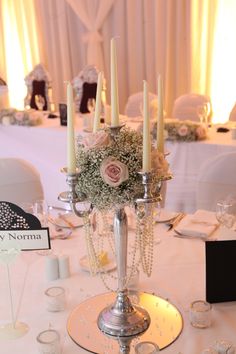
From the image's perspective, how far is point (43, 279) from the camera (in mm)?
1737

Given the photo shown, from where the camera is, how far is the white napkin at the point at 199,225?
2.02 metres

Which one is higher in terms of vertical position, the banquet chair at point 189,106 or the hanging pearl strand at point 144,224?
the hanging pearl strand at point 144,224

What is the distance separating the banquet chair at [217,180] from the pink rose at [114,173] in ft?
4.71

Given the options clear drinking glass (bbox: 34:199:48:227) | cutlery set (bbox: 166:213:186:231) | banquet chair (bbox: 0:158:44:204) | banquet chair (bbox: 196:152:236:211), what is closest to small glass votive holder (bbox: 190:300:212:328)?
cutlery set (bbox: 166:213:186:231)

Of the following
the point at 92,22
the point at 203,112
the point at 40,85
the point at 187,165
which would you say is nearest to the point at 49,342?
the point at 187,165

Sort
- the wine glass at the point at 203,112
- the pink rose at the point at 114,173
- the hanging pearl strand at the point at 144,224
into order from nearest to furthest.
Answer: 1. the pink rose at the point at 114,173
2. the hanging pearl strand at the point at 144,224
3. the wine glass at the point at 203,112

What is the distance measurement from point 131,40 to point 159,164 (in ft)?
16.0

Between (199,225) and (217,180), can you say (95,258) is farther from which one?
(217,180)

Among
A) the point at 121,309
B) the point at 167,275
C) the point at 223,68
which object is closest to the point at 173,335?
the point at 121,309

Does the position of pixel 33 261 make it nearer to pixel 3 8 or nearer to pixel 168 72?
pixel 168 72

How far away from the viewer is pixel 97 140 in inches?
49.5

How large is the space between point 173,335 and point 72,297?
0.38 m

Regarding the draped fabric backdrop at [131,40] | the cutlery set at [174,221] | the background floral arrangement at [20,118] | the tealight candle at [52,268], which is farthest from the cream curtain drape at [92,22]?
the tealight candle at [52,268]

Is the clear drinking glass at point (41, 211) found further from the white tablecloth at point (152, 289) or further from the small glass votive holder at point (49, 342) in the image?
the small glass votive holder at point (49, 342)
